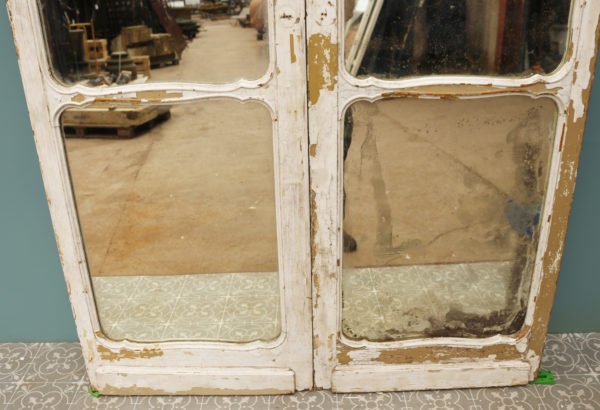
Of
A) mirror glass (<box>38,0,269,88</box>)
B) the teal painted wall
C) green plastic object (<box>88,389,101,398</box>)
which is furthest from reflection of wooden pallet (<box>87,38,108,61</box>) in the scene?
green plastic object (<box>88,389,101,398</box>)

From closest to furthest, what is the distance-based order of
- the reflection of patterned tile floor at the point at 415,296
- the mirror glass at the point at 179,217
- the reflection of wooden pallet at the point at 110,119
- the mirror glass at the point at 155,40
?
1. the mirror glass at the point at 155,40
2. the reflection of wooden pallet at the point at 110,119
3. the mirror glass at the point at 179,217
4. the reflection of patterned tile floor at the point at 415,296

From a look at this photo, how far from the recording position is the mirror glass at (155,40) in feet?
4.63

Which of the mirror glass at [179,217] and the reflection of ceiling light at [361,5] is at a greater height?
the reflection of ceiling light at [361,5]

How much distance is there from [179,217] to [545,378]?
1.56m

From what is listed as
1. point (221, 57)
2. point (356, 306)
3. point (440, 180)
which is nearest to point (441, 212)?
point (440, 180)

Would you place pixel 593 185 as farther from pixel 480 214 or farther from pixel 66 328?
pixel 66 328

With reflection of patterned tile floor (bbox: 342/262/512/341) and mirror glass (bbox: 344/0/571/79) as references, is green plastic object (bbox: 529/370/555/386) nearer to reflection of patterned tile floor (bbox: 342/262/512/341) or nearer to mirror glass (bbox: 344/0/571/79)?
reflection of patterned tile floor (bbox: 342/262/512/341)

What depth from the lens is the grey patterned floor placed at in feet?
5.86

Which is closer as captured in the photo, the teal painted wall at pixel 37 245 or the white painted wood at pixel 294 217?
the white painted wood at pixel 294 217

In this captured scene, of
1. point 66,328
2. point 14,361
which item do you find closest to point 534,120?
point 66,328

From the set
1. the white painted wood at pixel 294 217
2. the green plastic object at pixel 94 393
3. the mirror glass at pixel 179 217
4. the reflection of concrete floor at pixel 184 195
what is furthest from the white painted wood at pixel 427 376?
the green plastic object at pixel 94 393

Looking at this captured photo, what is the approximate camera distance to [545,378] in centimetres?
187

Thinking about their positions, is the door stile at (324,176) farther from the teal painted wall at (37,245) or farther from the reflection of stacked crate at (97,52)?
the teal painted wall at (37,245)

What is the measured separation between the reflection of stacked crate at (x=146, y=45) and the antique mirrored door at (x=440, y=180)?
0.38 m
